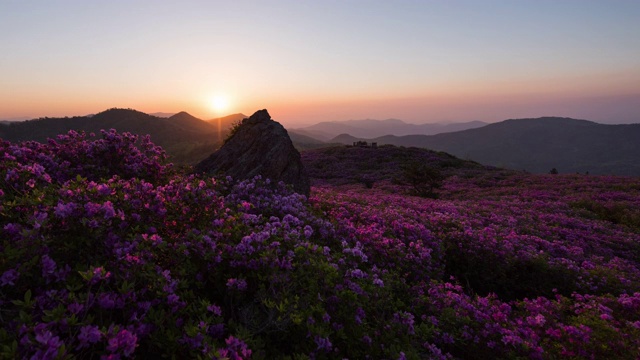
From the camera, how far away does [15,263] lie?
10.0 ft

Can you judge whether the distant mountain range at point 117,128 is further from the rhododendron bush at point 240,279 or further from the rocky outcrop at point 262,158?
the rhododendron bush at point 240,279

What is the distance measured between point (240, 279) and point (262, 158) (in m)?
8.28

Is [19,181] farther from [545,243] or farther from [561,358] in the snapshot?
[545,243]

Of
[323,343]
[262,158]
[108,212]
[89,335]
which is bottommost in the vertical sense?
[323,343]

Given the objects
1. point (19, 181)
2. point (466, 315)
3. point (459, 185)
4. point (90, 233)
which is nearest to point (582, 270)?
point (466, 315)

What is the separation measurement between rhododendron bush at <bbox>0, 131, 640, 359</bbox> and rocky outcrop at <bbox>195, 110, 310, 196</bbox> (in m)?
2.21

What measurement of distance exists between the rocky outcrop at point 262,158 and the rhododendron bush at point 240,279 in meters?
2.21

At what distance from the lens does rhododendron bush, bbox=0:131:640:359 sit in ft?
9.74

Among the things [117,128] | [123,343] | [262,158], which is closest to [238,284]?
[123,343]

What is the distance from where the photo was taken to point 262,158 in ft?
39.2

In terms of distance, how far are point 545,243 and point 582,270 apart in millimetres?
2265

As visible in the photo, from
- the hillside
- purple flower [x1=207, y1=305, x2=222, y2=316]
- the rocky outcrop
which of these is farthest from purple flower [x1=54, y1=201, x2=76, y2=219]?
the hillside

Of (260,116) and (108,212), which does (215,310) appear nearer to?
(108,212)

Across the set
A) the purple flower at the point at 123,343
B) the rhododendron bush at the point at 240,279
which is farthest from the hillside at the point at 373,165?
the purple flower at the point at 123,343
